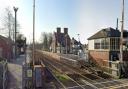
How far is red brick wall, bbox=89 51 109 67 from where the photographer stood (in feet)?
112

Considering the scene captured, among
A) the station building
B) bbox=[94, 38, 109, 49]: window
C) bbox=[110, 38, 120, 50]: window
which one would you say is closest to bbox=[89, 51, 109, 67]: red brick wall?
the station building

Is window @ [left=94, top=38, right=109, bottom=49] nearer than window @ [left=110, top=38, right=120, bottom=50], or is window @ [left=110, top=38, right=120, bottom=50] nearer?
window @ [left=110, top=38, right=120, bottom=50]

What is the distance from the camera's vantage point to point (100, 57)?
121 ft

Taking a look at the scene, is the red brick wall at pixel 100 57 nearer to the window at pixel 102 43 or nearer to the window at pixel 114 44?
the window at pixel 102 43

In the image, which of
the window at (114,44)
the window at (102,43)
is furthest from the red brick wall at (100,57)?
the window at (114,44)

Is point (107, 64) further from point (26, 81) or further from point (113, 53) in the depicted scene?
point (26, 81)

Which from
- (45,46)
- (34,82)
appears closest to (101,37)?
(34,82)

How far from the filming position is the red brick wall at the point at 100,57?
112ft

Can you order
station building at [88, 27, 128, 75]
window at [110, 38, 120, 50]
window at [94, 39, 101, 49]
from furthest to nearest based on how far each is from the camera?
window at [94, 39, 101, 49] < window at [110, 38, 120, 50] < station building at [88, 27, 128, 75]

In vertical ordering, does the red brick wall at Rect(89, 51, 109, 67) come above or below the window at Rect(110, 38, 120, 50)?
below

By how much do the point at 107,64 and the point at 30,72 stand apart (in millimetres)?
15728

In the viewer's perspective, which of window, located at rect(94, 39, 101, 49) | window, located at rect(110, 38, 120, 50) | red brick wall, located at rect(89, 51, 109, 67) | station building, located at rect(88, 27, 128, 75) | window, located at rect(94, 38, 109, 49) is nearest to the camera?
red brick wall, located at rect(89, 51, 109, 67)

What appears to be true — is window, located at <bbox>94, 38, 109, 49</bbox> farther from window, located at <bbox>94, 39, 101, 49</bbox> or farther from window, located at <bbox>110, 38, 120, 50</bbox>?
window, located at <bbox>110, 38, 120, 50</bbox>

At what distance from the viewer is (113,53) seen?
115 ft
